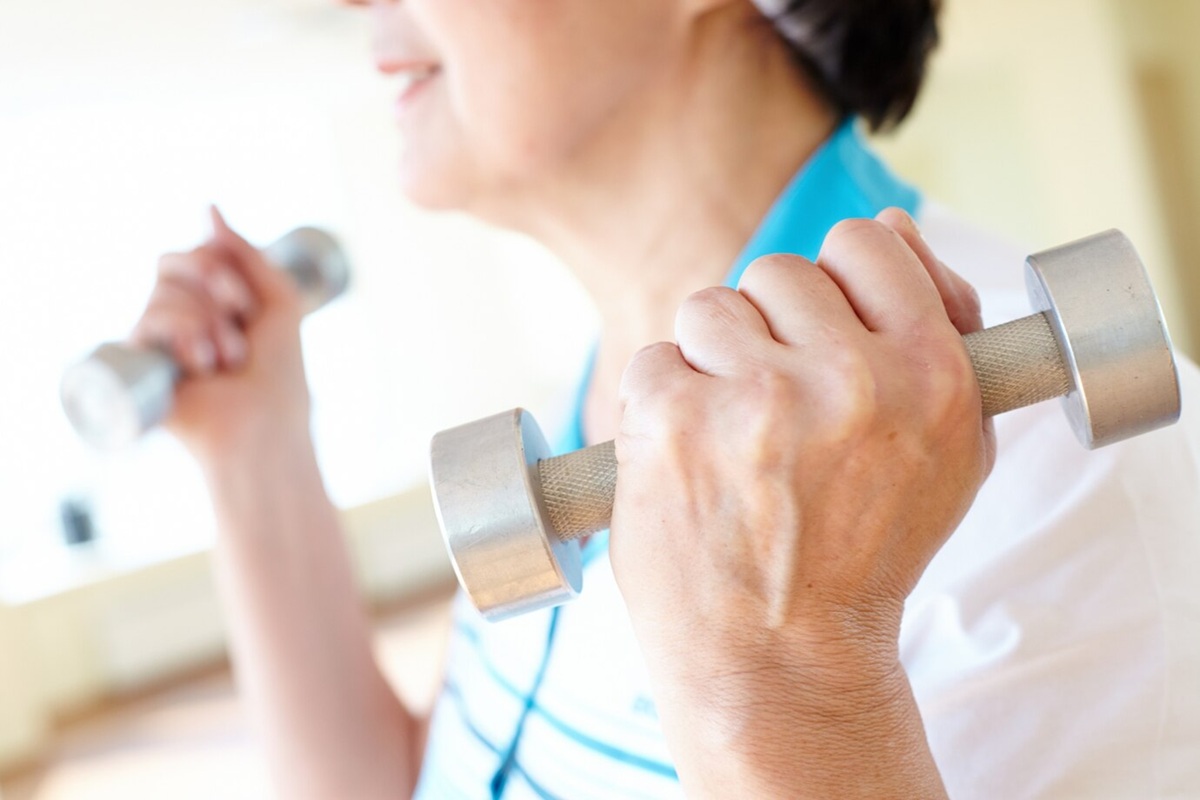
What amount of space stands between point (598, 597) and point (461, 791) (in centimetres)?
22

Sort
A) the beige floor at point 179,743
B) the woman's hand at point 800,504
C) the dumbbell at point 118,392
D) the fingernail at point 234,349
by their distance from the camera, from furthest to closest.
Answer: the beige floor at point 179,743, the fingernail at point 234,349, the dumbbell at point 118,392, the woman's hand at point 800,504

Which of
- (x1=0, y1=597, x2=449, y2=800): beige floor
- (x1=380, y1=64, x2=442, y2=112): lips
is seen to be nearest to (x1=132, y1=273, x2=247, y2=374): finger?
(x1=380, y1=64, x2=442, y2=112): lips

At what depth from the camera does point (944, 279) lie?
504 millimetres

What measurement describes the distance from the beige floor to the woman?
6.28ft

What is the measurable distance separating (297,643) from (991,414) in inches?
30.5

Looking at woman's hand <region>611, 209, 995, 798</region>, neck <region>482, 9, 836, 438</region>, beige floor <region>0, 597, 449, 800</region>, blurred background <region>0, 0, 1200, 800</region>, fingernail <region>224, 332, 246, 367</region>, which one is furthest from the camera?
blurred background <region>0, 0, 1200, 800</region>

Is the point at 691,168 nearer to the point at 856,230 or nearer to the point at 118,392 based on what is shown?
the point at 856,230

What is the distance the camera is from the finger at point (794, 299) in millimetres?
448

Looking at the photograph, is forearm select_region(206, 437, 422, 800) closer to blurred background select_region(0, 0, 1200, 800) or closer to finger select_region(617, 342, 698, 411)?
finger select_region(617, 342, 698, 411)

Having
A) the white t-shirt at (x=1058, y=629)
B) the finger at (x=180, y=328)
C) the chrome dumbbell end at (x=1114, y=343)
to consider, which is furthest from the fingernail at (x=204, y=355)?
the chrome dumbbell end at (x=1114, y=343)

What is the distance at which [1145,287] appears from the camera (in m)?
0.45

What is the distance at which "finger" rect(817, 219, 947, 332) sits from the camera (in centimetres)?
45

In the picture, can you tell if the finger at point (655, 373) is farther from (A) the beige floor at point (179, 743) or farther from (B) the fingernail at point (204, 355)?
(A) the beige floor at point (179, 743)

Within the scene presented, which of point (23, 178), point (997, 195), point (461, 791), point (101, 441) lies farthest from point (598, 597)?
point (997, 195)
